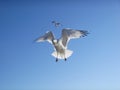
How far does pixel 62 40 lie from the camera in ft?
27.4

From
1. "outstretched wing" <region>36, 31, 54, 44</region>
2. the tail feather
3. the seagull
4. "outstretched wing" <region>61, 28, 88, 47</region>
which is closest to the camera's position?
the tail feather

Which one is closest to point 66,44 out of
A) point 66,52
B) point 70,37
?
point 70,37

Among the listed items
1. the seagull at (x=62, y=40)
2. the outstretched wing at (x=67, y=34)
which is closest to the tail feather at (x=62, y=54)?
the seagull at (x=62, y=40)

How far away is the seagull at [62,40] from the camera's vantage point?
7300 mm

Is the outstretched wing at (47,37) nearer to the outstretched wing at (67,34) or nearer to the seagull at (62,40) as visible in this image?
the seagull at (62,40)

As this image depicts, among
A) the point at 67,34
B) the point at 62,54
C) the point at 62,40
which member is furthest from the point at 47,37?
the point at 62,54

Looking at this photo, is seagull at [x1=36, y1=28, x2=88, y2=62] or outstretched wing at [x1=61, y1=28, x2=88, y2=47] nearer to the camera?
seagull at [x1=36, y1=28, x2=88, y2=62]

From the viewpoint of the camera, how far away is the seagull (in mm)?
7300

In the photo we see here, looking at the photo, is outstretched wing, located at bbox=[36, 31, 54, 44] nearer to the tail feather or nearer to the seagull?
the seagull

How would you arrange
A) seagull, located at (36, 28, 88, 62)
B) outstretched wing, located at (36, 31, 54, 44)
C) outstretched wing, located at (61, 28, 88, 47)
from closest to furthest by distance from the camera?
1. seagull, located at (36, 28, 88, 62)
2. outstretched wing, located at (61, 28, 88, 47)
3. outstretched wing, located at (36, 31, 54, 44)

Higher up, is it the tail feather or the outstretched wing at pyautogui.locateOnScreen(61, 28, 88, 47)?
the outstretched wing at pyautogui.locateOnScreen(61, 28, 88, 47)

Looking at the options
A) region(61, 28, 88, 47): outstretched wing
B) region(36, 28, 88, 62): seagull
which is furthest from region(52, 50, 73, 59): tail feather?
region(61, 28, 88, 47): outstretched wing

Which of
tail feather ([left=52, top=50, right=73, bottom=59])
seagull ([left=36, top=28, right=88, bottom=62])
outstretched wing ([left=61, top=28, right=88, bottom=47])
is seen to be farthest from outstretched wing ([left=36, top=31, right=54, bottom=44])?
tail feather ([left=52, top=50, right=73, bottom=59])

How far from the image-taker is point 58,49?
25.2 ft
